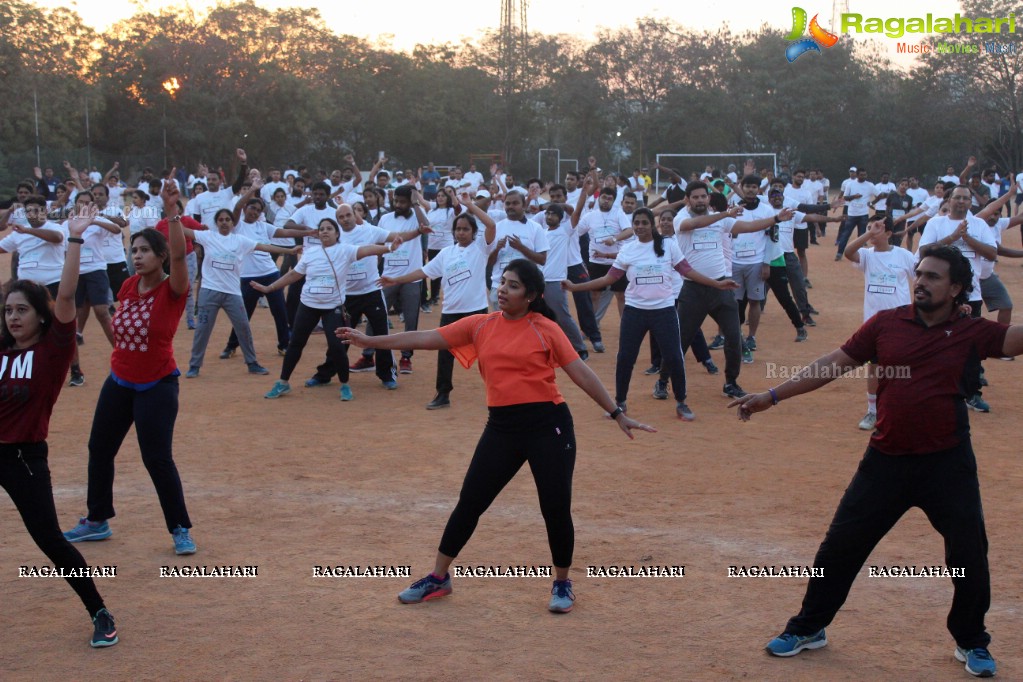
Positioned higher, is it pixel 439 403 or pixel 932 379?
pixel 932 379

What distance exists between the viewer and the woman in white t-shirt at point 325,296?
1107 cm

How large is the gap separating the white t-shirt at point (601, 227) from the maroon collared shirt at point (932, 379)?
32.0 feet

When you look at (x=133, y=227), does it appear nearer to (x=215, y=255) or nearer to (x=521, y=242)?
(x=215, y=255)

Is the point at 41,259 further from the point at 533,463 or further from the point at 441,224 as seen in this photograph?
the point at 533,463

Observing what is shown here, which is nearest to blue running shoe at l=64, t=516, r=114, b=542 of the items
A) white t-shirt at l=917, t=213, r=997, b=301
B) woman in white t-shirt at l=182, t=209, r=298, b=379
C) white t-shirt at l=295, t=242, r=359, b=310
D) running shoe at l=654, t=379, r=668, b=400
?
white t-shirt at l=295, t=242, r=359, b=310

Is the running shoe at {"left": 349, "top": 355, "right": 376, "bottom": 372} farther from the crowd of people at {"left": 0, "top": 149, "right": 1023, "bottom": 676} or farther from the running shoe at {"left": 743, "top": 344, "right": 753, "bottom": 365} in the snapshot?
the running shoe at {"left": 743, "top": 344, "right": 753, "bottom": 365}

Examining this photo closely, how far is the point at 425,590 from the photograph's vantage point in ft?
18.8

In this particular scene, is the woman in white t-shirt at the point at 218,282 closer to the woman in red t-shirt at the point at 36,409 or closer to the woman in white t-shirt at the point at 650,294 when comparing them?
the woman in white t-shirt at the point at 650,294

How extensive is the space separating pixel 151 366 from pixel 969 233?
26.0 ft

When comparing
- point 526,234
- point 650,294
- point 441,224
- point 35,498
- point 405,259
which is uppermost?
point 526,234

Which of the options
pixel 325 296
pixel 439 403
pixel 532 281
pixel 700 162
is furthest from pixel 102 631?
pixel 700 162

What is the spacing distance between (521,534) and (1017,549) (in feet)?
10.1

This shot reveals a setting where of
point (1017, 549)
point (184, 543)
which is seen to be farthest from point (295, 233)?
point (1017, 549)

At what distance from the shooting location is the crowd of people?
5012 millimetres
